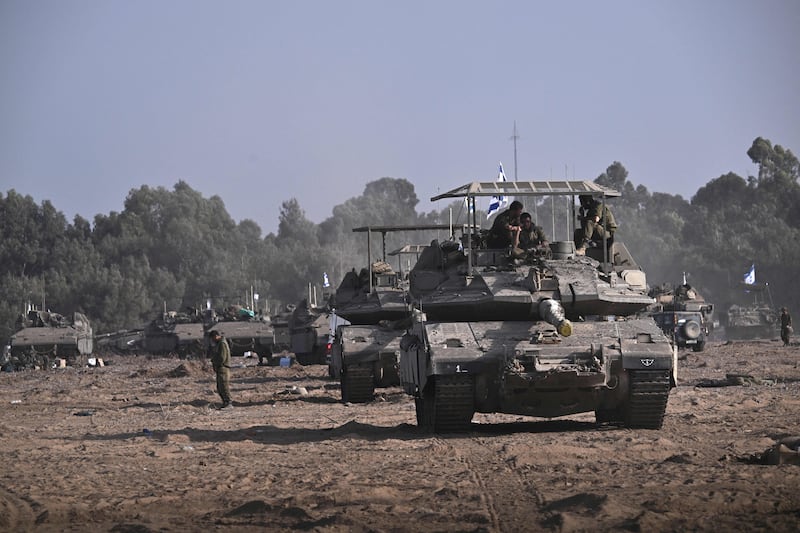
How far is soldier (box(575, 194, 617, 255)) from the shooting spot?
16109 mm

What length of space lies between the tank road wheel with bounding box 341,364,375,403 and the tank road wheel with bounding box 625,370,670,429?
20.4 ft

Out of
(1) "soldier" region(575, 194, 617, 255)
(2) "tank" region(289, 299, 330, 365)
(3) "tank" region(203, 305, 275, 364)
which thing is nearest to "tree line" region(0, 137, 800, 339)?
(3) "tank" region(203, 305, 275, 364)

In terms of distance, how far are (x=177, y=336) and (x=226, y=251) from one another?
47.1 m

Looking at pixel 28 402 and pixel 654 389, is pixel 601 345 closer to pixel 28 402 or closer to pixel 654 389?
pixel 654 389

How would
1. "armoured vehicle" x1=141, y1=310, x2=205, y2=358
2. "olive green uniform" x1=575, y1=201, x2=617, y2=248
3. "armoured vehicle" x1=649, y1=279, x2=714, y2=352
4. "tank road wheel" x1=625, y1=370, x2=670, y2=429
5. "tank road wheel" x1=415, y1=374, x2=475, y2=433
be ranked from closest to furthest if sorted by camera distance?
"tank road wheel" x1=415, y1=374, x2=475, y2=433, "tank road wheel" x1=625, y1=370, x2=670, y2=429, "olive green uniform" x1=575, y1=201, x2=617, y2=248, "armoured vehicle" x1=649, y1=279, x2=714, y2=352, "armoured vehicle" x1=141, y1=310, x2=205, y2=358

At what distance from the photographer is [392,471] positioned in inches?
416

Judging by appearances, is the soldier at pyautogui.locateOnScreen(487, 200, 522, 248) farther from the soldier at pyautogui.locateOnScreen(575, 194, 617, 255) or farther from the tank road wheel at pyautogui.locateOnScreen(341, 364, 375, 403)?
the tank road wheel at pyautogui.locateOnScreen(341, 364, 375, 403)

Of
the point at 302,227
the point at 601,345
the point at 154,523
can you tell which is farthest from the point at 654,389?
the point at 302,227

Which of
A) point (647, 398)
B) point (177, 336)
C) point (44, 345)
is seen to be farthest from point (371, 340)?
point (44, 345)

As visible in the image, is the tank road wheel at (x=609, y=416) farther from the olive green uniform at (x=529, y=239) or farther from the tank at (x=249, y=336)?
the tank at (x=249, y=336)

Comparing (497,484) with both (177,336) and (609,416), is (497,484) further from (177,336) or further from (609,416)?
(177,336)

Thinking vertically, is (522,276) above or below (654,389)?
above

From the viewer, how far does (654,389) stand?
13102mm

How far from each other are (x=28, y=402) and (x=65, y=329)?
19607 mm
